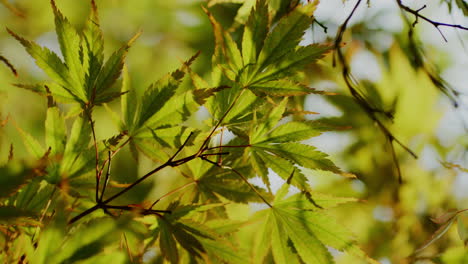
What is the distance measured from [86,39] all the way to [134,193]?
78 centimetres

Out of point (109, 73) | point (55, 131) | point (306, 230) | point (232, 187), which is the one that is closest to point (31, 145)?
point (55, 131)

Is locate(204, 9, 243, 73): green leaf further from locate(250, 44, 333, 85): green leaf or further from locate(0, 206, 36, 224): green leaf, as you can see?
locate(0, 206, 36, 224): green leaf

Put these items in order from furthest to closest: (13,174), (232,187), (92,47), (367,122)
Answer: (367,122) < (232,187) < (92,47) < (13,174)

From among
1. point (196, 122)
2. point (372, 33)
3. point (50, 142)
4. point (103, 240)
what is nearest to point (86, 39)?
point (50, 142)

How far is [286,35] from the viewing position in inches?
17.8

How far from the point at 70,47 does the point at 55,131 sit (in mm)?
110

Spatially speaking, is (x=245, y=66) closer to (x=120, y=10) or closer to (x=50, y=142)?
(x=50, y=142)

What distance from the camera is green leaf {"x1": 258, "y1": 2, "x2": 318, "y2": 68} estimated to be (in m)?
0.44

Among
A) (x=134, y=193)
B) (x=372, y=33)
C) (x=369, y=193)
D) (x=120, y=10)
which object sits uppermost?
(x=120, y=10)

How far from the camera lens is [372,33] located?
137 cm

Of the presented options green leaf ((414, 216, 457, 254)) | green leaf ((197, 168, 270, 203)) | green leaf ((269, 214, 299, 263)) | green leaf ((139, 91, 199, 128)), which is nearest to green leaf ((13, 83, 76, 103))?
green leaf ((139, 91, 199, 128))

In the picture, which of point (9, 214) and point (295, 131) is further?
point (295, 131)

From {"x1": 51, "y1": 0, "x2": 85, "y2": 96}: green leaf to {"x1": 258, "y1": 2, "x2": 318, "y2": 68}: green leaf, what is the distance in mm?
232

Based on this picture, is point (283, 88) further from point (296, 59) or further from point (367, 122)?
point (367, 122)
